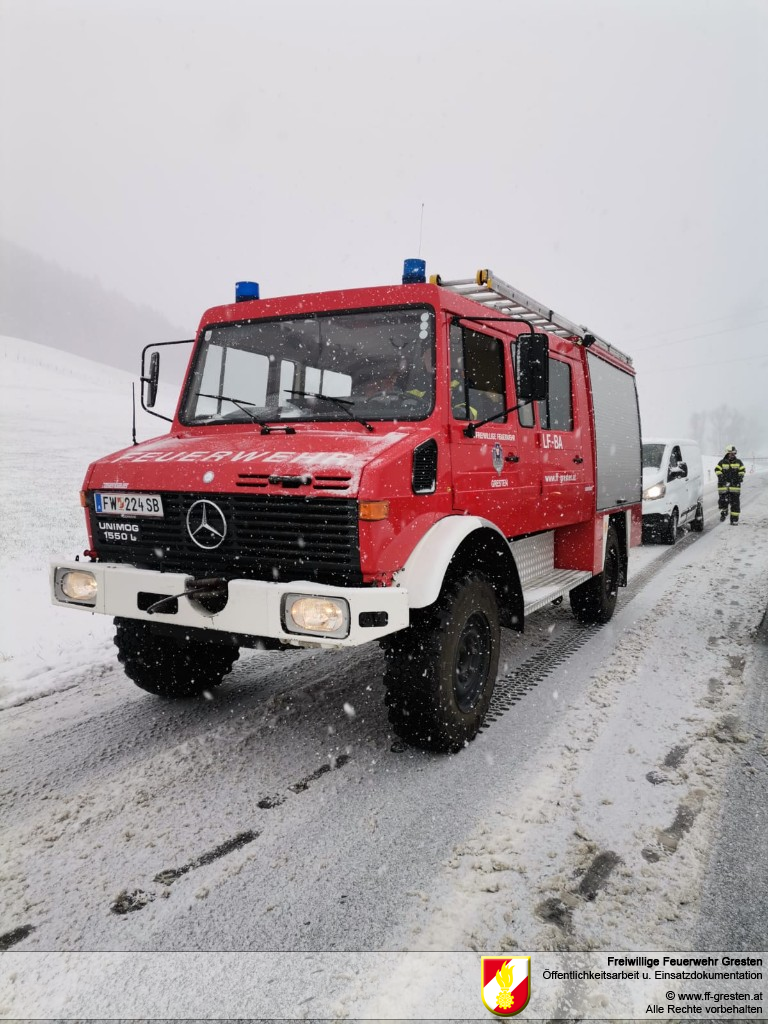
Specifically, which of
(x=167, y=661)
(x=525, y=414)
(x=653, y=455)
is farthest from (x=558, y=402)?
(x=653, y=455)

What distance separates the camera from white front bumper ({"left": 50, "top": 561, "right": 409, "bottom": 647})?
299 centimetres

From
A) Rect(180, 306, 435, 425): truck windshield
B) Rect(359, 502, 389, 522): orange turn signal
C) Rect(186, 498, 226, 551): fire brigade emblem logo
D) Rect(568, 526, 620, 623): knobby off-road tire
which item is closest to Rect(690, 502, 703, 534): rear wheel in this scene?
Rect(568, 526, 620, 623): knobby off-road tire

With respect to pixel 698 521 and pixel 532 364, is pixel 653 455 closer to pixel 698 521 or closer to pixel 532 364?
pixel 698 521

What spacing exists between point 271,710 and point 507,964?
2328mm

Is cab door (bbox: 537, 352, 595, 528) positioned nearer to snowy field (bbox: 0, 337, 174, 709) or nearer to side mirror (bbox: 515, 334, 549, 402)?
side mirror (bbox: 515, 334, 549, 402)

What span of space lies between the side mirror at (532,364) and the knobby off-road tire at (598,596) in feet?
9.59

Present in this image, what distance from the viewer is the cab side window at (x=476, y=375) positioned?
388cm

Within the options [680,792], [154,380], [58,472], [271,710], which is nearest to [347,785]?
[271,710]

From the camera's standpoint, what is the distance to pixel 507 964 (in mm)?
2146

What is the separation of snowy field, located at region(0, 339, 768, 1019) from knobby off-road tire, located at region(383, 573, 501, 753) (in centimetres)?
16

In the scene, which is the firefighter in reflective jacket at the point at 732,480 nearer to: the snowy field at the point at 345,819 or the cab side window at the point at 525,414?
the snowy field at the point at 345,819

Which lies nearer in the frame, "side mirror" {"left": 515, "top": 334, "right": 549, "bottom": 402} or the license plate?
the license plate

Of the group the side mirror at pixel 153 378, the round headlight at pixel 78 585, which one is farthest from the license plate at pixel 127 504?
the side mirror at pixel 153 378

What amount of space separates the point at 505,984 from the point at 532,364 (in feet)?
9.49
